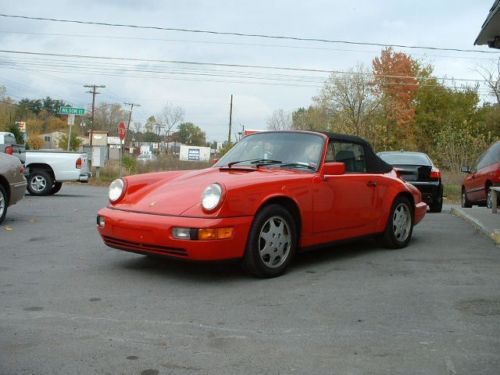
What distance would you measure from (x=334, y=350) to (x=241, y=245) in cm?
169

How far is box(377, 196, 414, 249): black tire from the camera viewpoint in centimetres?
680

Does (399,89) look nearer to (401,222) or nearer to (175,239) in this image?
(401,222)

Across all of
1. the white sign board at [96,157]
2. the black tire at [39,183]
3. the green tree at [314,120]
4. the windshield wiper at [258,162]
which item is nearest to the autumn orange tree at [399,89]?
the green tree at [314,120]

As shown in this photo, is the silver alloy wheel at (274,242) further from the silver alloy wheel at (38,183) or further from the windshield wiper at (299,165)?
the silver alloy wheel at (38,183)

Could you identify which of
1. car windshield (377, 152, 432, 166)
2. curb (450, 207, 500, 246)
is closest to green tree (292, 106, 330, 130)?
car windshield (377, 152, 432, 166)

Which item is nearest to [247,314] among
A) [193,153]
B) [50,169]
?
[50,169]

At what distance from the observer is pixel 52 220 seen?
29.9 ft

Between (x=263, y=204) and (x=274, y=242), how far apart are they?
0.38 metres

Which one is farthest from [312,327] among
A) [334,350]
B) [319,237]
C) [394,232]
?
[394,232]

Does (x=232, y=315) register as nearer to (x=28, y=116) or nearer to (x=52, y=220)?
(x=52, y=220)

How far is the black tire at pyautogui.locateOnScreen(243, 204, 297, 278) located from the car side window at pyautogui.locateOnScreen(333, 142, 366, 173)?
1.18 meters

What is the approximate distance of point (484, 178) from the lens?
487 inches

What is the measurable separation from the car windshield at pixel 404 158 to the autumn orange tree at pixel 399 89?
32.3 metres

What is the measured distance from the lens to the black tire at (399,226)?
6.80 meters
